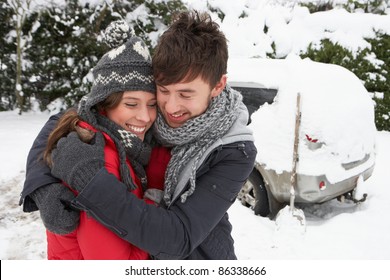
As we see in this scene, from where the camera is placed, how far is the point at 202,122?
1569 millimetres

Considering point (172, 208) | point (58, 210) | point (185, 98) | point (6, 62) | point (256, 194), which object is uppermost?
point (185, 98)

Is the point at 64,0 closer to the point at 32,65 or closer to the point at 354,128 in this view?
the point at 32,65

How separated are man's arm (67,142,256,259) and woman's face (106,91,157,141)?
1.13 ft

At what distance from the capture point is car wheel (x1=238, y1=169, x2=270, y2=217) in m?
4.32

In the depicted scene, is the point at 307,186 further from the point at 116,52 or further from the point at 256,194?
the point at 116,52

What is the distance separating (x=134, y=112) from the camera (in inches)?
61.8

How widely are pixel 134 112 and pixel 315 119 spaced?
284cm

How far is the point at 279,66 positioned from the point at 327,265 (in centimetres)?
310

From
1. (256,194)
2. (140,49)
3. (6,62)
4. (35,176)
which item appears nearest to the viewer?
(35,176)

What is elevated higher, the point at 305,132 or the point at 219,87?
the point at 219,87

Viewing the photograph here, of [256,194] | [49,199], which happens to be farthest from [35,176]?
[256,194]

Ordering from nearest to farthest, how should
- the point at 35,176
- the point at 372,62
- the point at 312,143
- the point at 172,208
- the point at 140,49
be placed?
the point at 35,176 → the point at 172,208 → the point at 140,49 → the point at 312,143 → the point at 372,62

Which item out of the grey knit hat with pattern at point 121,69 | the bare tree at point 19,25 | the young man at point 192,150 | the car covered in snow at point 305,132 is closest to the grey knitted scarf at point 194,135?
the young man at point 192,150

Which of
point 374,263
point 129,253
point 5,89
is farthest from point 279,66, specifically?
point 5,89
